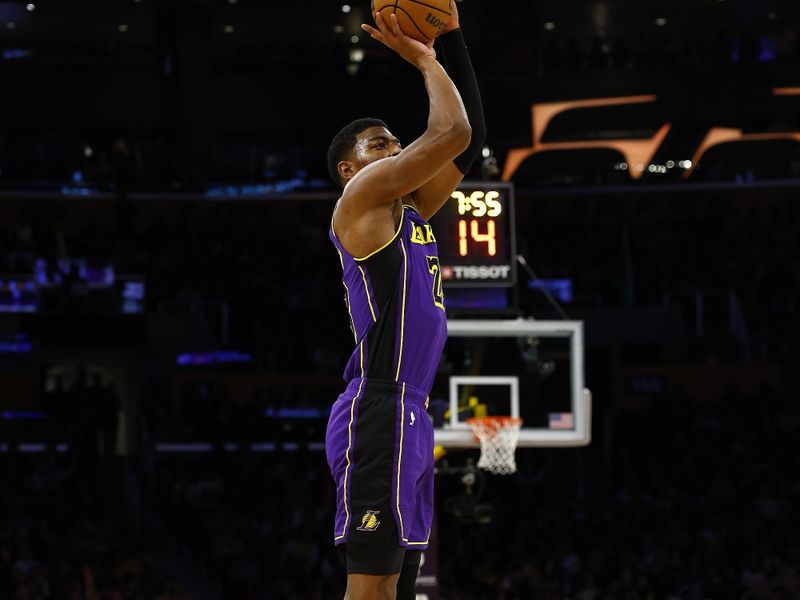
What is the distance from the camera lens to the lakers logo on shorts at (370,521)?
4.48 m

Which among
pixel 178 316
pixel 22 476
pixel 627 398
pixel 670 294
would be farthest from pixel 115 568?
pixel 670 294

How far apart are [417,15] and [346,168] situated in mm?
631

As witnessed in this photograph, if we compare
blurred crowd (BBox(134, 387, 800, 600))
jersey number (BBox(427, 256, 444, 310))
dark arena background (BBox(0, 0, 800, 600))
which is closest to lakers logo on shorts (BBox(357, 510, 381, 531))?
jersey number (BBox(427, 256, 444, 310))

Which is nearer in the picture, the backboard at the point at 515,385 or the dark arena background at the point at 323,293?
the backboard at the point at 515,385

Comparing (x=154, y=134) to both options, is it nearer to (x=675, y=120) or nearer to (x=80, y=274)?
(x=80, y=274)

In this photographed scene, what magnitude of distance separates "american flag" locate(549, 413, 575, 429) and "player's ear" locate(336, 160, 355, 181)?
805 centimetres

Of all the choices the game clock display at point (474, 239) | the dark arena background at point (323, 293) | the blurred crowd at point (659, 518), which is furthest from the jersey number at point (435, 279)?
the blurred crowd at point (659, 518)

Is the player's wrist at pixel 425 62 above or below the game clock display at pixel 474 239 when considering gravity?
above

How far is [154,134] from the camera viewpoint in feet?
96.1

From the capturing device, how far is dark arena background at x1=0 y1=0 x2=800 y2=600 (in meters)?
18.1

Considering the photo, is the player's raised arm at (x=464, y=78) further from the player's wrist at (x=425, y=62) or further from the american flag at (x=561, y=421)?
the american flag at (x=561, y=421)

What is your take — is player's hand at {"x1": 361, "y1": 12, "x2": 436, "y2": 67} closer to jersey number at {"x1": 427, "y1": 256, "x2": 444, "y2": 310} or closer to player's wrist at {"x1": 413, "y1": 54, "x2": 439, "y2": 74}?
player's wrist at {"x1": 413, "y1": 54, "x2": 439, "y2": 74}

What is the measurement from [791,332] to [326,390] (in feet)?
28.8

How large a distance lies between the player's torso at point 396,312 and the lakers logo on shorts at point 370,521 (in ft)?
1.55
